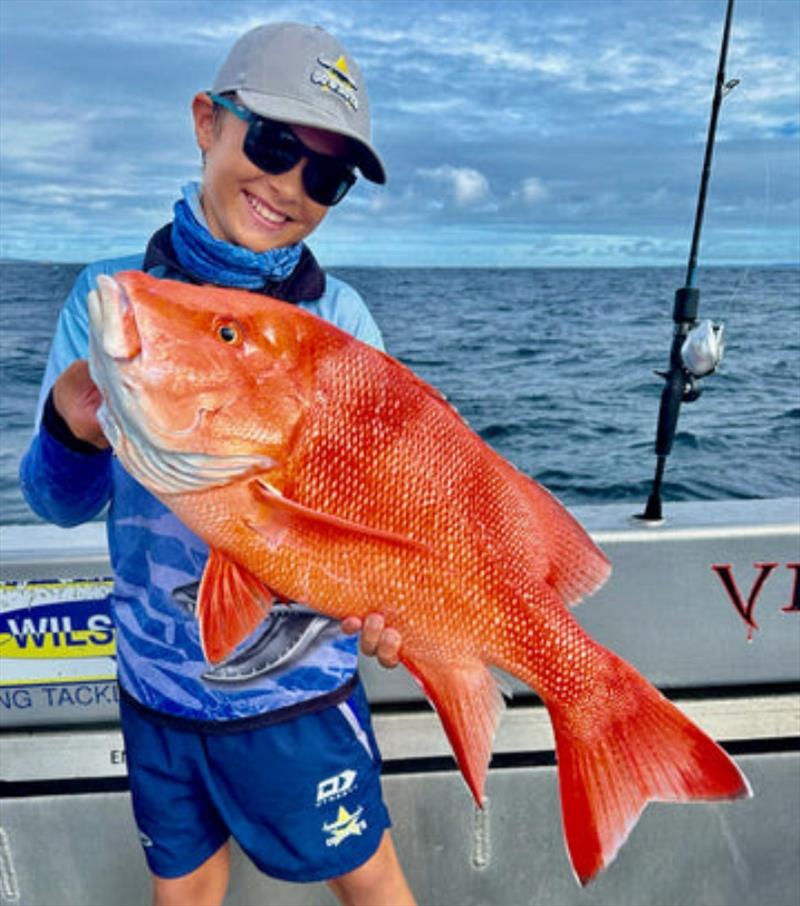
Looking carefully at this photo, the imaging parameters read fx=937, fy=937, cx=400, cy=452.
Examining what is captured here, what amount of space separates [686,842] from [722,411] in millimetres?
7904

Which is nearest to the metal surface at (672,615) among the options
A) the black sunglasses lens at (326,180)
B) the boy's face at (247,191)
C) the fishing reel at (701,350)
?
the fishing reel at (701,350)

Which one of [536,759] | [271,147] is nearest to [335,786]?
[536,759]

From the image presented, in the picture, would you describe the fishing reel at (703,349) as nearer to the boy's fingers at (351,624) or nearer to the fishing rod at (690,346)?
the fishing rod at (690,346)

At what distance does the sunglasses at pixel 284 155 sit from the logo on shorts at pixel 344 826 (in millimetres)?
1199

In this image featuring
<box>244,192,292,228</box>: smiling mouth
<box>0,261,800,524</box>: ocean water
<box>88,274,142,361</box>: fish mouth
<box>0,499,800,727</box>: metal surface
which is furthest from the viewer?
<box>0,261,800,524</box>: ocean water

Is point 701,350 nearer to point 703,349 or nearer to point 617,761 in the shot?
point 703,349

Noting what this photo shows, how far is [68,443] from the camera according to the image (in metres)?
1.55

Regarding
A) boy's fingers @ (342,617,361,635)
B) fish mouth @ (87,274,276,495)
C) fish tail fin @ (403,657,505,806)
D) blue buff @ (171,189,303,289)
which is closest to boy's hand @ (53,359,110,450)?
fish mouth @ (87,274,276,495)

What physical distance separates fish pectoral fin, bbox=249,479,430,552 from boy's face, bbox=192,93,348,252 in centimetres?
63

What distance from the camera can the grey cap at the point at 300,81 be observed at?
1616 millimetres

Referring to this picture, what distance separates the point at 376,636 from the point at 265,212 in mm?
810

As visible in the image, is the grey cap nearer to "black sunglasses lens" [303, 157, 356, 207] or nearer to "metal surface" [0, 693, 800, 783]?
"black sunglasses lens" [303, 157, 356, 207]

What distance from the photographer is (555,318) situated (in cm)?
2100

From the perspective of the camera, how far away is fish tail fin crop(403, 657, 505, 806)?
150 cm
